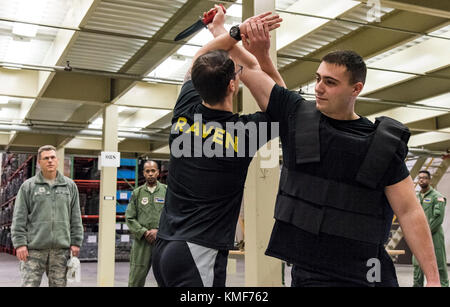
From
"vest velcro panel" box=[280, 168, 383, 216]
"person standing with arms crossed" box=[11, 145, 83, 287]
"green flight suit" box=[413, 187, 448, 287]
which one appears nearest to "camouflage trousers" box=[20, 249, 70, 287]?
"person standing with arms crossed" box=[11, 145, 83, 287]

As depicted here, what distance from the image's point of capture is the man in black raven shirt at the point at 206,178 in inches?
85.9

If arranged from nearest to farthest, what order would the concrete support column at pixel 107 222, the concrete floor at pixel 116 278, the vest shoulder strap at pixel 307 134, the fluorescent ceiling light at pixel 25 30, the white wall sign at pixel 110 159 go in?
the vest shoulder strap at pixel 307 134, the fluorescent ceiling light at pixel 25 30, the white wall sign at pixel 110 159, the concrete support column at pixel 107 222, the concrete floor at pixel 116 278

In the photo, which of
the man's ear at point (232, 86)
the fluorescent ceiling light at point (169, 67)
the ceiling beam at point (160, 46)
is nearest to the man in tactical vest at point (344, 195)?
the man's ear at point (232, 86)

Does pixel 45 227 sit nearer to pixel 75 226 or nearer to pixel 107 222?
pixel 75 226

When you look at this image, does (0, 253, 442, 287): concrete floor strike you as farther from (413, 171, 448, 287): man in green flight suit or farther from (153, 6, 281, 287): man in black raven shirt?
(153, 6, 281, 287): man in black raven shirt

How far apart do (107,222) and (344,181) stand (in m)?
8.50

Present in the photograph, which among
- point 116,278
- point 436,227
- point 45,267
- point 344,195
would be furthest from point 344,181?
point 116,278

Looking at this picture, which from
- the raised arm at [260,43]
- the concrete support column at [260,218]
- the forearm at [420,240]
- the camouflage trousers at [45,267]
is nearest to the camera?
the forearm at [420,240]

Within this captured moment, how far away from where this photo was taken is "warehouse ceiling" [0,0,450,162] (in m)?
6.66

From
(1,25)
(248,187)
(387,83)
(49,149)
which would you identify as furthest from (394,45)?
(1,25)

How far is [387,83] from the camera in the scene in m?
10.1

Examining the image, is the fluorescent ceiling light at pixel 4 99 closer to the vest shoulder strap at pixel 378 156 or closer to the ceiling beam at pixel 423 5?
the ceiling beam at pixel 423 5
